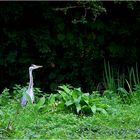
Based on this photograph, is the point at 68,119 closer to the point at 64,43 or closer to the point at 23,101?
the point at 23,101

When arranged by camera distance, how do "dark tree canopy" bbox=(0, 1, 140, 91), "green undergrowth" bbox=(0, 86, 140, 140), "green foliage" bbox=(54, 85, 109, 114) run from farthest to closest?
"dark tree canopy" bbox=(0, 1, 140, 91)
"green foliage" bbox=(54, 85, 109, 114)
"green undergrowth" bbox=(0, 86, 140, 140)

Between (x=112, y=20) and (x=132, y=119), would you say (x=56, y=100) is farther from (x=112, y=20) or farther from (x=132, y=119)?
(x=112, y=20)

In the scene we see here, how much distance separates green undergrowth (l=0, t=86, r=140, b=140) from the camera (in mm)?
6492

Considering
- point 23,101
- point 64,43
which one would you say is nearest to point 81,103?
point 23,101

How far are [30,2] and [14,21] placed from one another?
A: 632 millimetres

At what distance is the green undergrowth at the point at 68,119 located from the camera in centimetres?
649

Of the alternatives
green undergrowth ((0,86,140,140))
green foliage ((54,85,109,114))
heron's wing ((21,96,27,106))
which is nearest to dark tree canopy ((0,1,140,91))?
green undergrowth ((0,86,140,140))

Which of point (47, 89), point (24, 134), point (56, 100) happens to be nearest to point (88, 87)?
point (47, 89)

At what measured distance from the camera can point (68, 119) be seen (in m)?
7.29

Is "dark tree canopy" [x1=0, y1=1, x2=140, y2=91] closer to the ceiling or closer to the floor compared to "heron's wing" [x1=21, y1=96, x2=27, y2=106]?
closer to the ceiling

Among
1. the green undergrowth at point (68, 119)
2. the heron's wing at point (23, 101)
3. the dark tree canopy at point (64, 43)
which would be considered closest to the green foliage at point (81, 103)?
the green undergrowth at point (68, 119)

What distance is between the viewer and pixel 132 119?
7488 mm

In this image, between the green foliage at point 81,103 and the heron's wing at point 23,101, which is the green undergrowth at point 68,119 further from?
the heron's wing at point 23,101

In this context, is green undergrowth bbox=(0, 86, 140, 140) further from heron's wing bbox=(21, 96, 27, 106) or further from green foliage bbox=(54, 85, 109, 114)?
heron's wing bbox=(21, 96, 27, 106)
